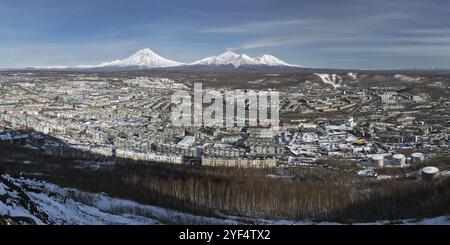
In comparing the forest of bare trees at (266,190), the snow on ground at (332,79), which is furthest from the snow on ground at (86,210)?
the snow on ground at (332,79)

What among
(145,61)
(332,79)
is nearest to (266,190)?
(332,79)

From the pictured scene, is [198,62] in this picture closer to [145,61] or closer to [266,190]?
[145,61]

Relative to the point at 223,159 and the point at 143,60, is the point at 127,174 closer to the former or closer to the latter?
the point at 223,159

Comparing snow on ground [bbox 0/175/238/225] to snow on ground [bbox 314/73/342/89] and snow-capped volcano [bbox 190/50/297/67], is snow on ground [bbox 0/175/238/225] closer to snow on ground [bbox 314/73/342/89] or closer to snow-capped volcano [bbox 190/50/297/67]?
snow on ground [bbox 314/73/342/89]

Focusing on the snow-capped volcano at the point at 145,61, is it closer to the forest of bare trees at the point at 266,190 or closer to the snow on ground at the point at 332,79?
the snow on ground at the point at 332,79

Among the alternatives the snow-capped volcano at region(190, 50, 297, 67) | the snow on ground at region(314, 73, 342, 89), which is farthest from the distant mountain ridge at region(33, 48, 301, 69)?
the snow on ground at region(314, 73, 342, 89)

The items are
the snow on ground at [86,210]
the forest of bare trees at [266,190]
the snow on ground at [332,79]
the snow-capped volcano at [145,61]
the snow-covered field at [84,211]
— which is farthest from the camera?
the snow-capped volcano at [145,61]
